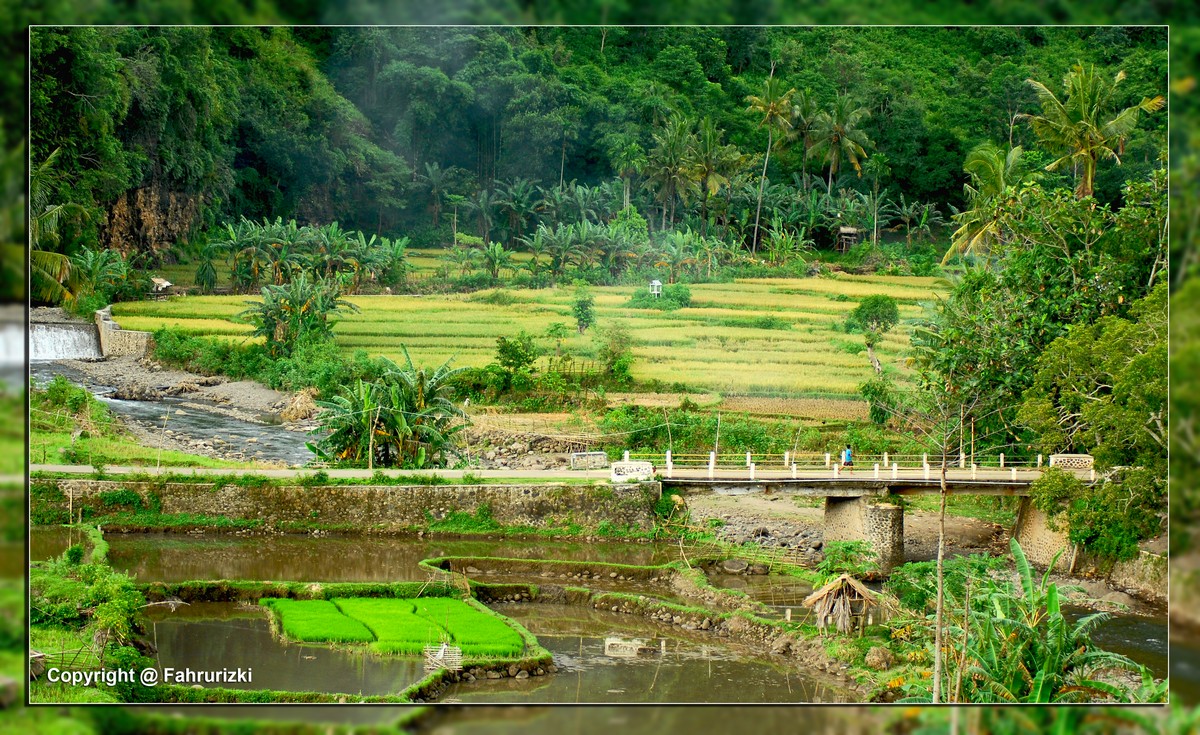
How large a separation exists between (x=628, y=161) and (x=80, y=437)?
587 cm

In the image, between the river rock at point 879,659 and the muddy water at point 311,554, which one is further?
the muddy water at point 311,554

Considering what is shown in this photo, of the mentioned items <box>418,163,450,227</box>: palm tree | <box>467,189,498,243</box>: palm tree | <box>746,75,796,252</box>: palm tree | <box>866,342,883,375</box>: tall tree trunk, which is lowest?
<box>866,342,883,375</box>: tall tree trunk

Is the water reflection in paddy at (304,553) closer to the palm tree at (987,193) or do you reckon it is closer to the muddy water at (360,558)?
the muddy water at (360,558)

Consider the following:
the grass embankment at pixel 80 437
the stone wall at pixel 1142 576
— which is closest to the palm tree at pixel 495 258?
the grass embankment at pixel 80 437

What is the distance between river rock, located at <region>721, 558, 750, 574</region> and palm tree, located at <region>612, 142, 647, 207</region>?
3639mm

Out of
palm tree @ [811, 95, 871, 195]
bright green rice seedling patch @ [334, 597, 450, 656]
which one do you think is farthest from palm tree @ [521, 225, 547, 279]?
bright green rice seedling patch @ [334, 597, 450, 656]

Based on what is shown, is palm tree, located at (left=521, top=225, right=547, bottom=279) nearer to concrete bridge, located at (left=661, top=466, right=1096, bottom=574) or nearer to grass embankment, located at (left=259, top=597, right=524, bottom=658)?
concrete bridge, located at (left=661, top=466, right=1096, bottom=574)

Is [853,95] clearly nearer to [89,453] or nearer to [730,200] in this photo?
[730,200]

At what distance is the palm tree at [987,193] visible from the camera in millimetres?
11031

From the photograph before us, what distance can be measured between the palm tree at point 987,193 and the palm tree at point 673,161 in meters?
2.49

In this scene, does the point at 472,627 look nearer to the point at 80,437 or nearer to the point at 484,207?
the point at 484,207

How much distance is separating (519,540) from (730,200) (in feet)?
13.0

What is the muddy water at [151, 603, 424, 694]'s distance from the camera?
283 inches

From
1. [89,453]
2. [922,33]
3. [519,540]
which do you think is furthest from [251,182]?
[922,33]
